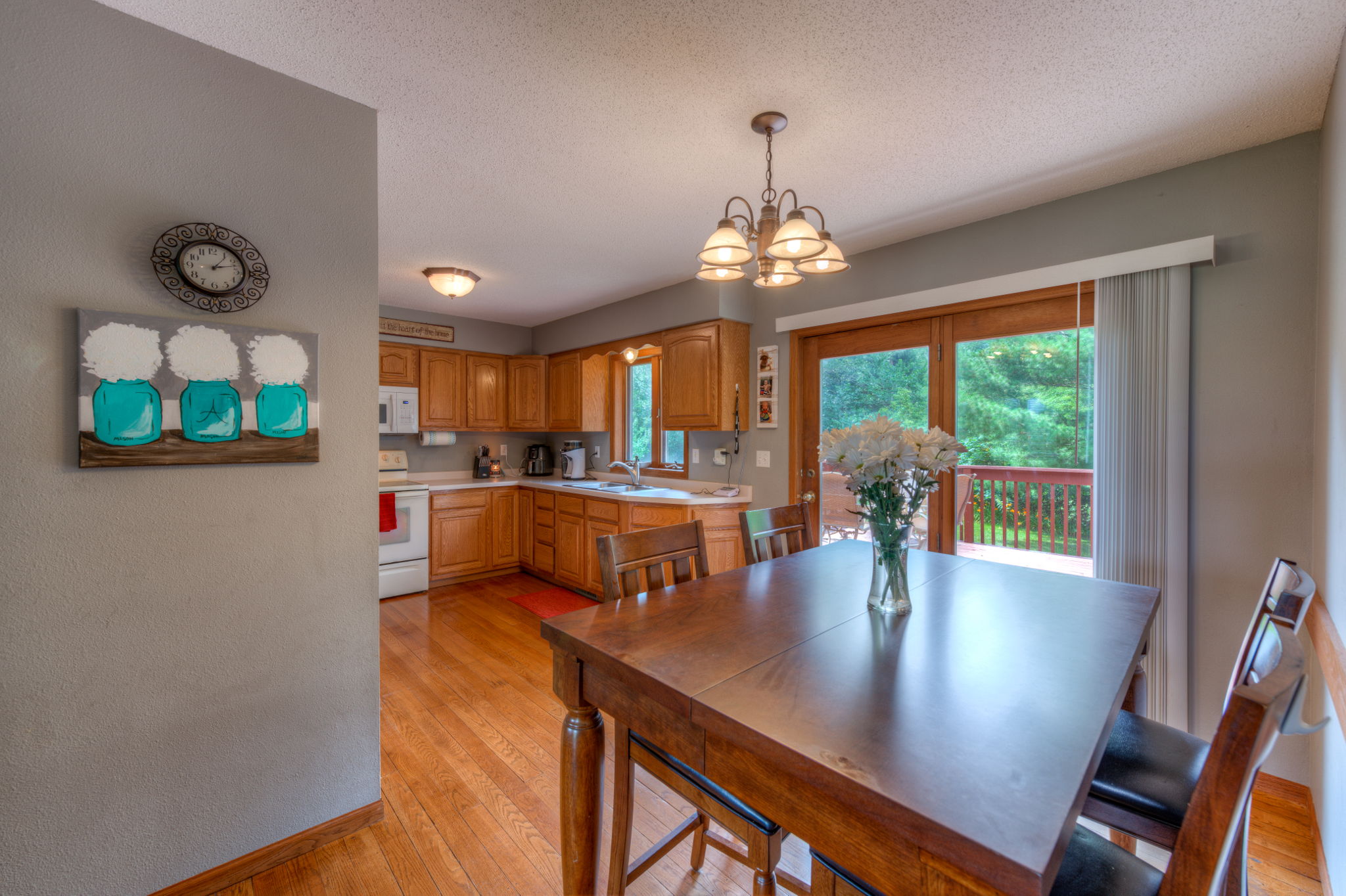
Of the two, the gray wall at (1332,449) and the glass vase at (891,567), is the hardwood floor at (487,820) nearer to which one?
the gray wall at (1332,449)

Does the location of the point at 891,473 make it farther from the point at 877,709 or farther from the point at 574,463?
the point at 574,463

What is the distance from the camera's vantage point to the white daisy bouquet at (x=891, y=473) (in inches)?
54.4

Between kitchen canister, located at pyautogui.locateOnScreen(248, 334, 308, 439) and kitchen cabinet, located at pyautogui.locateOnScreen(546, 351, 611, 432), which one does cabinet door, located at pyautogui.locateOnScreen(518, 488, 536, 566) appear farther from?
kitchen canister, located at pyautogui.locateOnScreen(248, 334, 308, 439)

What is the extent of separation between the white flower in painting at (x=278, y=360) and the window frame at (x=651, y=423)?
2.74 meters

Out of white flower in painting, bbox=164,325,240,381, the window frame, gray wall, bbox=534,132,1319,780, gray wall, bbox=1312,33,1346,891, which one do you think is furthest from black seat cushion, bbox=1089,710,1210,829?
the window frame

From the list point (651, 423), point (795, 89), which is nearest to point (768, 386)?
point (651, 423)

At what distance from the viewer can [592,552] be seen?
4.34 metres

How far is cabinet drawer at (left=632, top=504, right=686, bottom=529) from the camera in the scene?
12.4 ft

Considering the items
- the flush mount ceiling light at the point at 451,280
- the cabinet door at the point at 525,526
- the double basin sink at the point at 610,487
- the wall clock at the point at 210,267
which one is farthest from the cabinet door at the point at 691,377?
the wall clock at the point at 210,267

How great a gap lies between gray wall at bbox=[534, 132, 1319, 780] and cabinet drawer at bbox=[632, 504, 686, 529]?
253cm

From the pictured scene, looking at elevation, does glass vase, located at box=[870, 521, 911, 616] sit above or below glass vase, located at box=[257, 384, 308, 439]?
below

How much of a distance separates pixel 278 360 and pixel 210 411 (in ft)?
0.74

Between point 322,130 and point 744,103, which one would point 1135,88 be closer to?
point 744,103

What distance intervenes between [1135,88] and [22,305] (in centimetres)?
322
